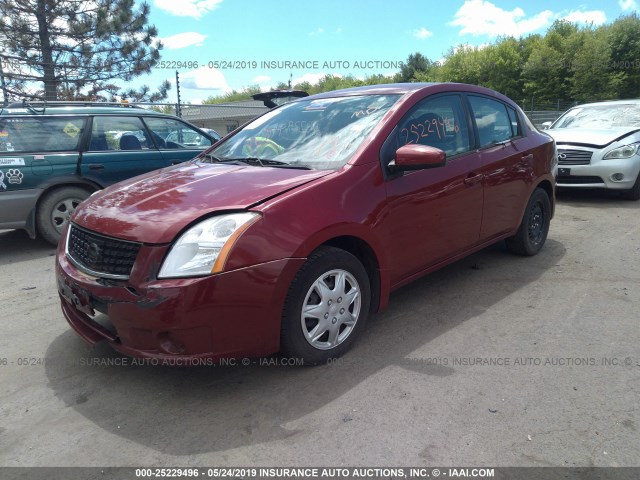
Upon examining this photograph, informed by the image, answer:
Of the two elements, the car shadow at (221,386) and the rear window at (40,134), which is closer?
the car shadow at (221,386)

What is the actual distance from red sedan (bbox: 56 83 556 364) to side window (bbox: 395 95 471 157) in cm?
1

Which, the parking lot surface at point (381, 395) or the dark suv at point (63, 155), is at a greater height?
the dark suv at point (63, 155)

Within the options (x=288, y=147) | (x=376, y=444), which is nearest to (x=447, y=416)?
(x=376, y=444)

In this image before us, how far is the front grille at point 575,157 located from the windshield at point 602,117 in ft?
4.05

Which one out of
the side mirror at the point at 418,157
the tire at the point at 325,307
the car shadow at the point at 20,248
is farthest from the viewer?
the car shadow at the point at 20,248

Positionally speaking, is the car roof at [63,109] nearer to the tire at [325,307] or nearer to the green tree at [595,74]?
the tire at [325,307]

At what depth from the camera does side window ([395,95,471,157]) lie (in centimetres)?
342

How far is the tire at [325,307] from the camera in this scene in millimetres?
2668

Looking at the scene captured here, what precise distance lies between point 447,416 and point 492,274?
7.75ft

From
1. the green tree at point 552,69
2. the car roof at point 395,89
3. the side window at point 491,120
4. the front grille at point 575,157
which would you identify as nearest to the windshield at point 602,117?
the front grille at point 575,157

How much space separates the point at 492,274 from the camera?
4.52 metres

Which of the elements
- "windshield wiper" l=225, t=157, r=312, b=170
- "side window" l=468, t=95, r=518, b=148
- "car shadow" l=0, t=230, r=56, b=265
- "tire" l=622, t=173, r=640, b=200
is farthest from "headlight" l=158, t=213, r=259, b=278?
"tire" l=622, t=173, r=640, b=200

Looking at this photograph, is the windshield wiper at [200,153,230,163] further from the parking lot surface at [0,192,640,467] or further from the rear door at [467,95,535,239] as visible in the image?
the rear door at [467,95,535,239]

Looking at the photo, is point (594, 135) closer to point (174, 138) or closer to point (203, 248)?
point (174, 138)
